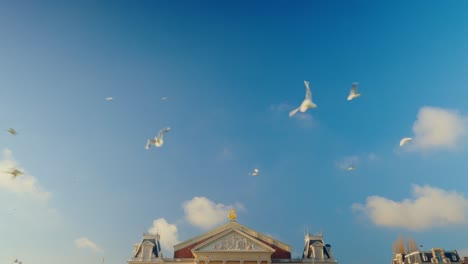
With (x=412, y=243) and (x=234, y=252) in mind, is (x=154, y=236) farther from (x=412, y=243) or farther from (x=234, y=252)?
(x=412, y=243)

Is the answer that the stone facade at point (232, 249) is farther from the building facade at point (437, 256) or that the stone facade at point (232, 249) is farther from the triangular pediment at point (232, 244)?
the building facade at point (437, 256)

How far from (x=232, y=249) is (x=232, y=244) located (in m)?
0.85

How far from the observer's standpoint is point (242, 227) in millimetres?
59562

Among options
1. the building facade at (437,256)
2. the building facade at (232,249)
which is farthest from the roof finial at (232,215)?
the building facade at (437,256)

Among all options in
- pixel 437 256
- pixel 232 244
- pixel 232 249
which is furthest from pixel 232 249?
pixel 437 256

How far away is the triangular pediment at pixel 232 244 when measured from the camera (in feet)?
182

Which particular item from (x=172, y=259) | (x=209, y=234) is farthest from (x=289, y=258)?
(x=172, y=259)

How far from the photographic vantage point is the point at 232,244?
184ft

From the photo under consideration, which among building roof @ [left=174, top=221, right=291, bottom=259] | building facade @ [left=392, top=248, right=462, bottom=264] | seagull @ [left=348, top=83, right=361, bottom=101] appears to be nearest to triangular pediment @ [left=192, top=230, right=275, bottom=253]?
building roof @ [left=174, top=221, right=291, bottom=259]

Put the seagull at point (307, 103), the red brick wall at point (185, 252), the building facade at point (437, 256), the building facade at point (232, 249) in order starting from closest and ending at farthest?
1. the seagull at point (307, 103)
2. the building facade at point (232, 249)
3. the red brick wall at point (185, 252)
4. the building facade at point (437, 256)

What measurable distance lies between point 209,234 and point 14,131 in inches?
1739

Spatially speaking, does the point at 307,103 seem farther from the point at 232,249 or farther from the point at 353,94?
the point at 232,249

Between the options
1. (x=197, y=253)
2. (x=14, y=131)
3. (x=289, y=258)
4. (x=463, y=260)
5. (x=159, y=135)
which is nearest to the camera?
(x=14, y=131)

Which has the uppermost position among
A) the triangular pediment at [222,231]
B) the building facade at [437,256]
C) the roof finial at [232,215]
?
the roof finial at [232,215]
